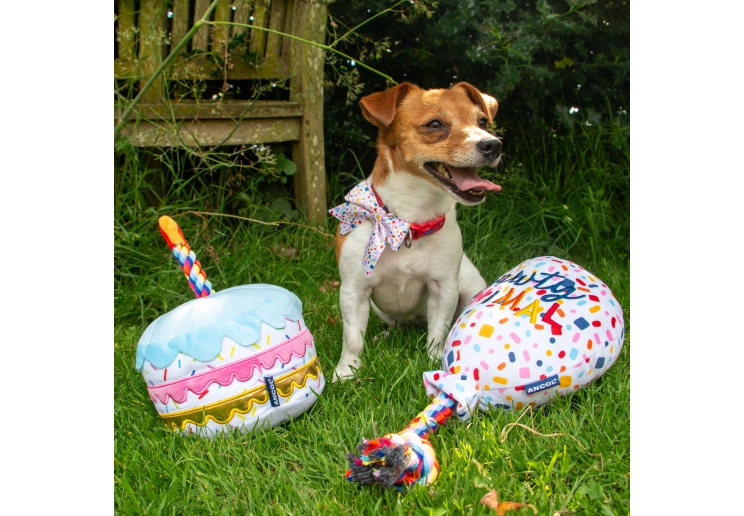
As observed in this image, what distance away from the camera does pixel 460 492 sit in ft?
5.46

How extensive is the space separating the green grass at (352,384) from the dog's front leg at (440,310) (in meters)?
0.08

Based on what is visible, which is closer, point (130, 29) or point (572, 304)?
point (572, 304)

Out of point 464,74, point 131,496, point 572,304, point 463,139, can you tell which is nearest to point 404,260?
point 463,139

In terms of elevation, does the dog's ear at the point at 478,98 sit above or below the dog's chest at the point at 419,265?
above

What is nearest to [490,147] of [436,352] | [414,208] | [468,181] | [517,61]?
[468,181]

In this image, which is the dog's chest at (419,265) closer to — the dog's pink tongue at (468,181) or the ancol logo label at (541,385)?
the dog's pink tongue at (468,181)

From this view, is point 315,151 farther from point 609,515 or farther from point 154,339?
point 609,515

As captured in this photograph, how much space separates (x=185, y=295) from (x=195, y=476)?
1.55 m

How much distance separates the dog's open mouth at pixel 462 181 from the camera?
2400 mm

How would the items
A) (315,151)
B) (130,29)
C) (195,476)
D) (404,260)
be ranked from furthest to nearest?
(315,151)
(130,29)
(404,260)
(195,476)

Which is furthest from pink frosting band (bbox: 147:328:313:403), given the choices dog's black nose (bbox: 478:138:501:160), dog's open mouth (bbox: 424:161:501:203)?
dog's black nose (bbox: 478:138:501:160)

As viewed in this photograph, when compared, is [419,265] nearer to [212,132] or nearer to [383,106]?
[383,106]

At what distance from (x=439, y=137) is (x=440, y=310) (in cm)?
69

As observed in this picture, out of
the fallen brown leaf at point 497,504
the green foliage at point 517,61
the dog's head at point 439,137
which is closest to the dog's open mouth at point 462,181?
the dog's head at point 439,137
